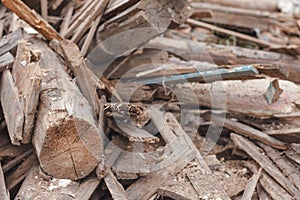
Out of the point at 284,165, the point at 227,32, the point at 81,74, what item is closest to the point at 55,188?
the point at 81,74

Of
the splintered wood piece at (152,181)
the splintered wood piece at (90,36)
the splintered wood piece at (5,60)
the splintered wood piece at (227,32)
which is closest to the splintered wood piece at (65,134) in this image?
the splintered wood piece at (152,181)

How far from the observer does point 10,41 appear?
296cm

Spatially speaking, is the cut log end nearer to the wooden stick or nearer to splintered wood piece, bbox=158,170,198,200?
splintered wood piece, bbox=158,170,198,200

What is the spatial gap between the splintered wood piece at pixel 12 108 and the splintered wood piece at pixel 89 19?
2.19 ft

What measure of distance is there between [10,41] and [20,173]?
911 millimetres

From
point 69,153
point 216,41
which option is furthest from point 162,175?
point 216,41

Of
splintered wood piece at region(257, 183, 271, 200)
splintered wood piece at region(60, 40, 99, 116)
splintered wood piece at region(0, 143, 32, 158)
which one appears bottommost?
splintered wood piece at region(257, 183, 271, 200)

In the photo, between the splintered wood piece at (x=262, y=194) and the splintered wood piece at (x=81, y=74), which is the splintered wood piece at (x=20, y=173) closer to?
the splintered wood piece at (x=81, y=74)

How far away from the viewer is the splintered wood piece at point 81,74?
9.08ft

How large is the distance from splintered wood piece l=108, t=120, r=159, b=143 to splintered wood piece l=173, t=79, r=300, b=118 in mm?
721

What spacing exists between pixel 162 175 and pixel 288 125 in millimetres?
1086

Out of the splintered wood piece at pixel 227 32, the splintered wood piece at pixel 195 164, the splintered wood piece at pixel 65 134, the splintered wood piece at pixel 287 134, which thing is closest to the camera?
the splintered wood piece at pixel 65 134

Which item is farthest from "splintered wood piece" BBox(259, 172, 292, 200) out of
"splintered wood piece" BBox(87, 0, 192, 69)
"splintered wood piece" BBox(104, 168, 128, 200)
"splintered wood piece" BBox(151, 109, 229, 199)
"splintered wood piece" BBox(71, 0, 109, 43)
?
"splintered wood piece" BBox(71, 0, 109, 43)

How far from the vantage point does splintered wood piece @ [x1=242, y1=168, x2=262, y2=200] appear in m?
2.66
